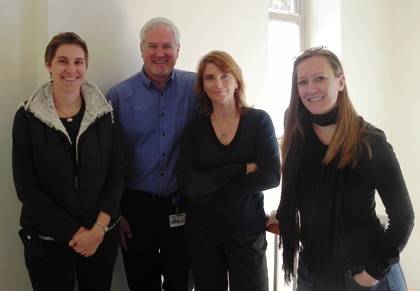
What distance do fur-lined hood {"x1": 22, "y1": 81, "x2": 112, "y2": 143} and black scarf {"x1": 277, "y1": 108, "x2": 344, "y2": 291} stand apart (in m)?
0.85

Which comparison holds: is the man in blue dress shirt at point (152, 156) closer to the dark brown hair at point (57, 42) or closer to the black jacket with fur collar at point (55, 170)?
the black jacket with fur collar at point (55, 170)

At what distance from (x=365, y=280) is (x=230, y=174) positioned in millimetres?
636

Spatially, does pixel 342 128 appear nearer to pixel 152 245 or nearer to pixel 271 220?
pixel 271 220

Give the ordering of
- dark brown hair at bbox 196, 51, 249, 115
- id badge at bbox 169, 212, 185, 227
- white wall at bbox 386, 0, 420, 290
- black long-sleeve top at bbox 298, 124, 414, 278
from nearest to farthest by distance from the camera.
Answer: black long-sleeve top at bbox 298, 124, 414, 278, dark brown hair at bbox 196, 51, 249, 115, id badge at bbox 169, 212, 185, 227, white wall at bbox 386, 0, 420, 290

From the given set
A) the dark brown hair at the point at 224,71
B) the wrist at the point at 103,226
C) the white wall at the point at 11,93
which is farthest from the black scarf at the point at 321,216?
the white wall at the point at 11,93

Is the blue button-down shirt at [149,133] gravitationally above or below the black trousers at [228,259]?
above

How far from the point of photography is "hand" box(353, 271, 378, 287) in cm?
134

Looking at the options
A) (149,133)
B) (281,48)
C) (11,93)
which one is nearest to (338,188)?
(149,133)

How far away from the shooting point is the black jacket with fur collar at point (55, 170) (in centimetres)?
162

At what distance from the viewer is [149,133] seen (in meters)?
2.04

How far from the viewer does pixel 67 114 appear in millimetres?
1725

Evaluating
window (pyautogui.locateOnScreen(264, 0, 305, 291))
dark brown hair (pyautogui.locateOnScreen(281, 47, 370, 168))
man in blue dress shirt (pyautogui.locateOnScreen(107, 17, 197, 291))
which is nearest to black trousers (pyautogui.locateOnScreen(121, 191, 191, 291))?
man in blue dress shirt (pyautogui.locateOnScreen(107, 17, 197, 291))

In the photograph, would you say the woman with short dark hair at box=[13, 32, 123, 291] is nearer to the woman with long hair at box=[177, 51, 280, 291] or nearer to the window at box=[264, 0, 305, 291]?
the woman with long hair at box=[177, 51, 280, 291]

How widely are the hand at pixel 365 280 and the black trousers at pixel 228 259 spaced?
491 millimetres
